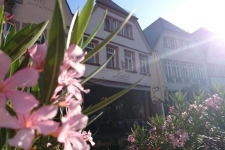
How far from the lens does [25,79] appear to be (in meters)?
0.37

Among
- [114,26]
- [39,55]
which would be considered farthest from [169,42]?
[39,55]

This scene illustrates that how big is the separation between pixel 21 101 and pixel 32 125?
46mm

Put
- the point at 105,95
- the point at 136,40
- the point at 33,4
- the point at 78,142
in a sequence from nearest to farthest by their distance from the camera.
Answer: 1. the point at 78,142
2. the point at 33,4
3. the point at 105,95
4. the point at 136,40

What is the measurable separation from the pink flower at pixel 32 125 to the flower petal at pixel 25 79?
5 centimetres

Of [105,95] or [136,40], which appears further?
[136,40]

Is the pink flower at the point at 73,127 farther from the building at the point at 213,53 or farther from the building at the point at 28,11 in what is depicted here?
the building at the point at 213,53

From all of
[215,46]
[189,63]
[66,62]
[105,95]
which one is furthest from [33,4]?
[215,46]

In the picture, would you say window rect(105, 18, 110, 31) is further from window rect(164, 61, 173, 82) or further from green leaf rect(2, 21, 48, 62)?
green leaf rect(2, 21, 48, 62)

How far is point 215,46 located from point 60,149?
74.2 ft

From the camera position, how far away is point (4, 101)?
0.36 m

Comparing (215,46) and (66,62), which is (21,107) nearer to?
(66,62)

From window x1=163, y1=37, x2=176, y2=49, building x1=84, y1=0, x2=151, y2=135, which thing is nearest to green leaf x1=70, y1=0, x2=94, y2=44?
building x1=84, y1=0, x2=151, y2=135

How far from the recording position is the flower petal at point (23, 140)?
32 cm

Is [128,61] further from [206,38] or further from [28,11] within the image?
[206,38]
